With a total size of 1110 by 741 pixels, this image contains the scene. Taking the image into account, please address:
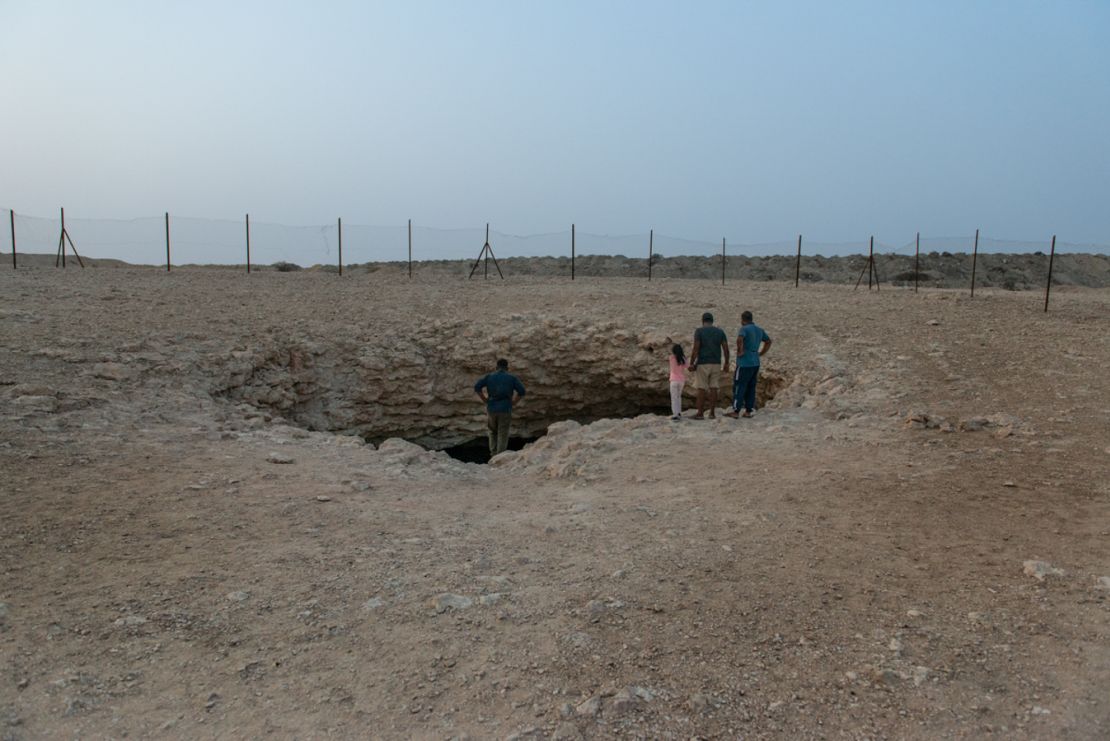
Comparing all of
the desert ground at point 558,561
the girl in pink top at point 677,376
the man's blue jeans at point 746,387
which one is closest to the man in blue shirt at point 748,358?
the man's blue jeans at point 746,387

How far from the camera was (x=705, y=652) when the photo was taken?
12.1ft

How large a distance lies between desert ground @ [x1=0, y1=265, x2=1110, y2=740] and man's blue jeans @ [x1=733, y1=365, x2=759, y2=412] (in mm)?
416

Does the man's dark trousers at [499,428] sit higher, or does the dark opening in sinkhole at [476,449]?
the man's dark trousers at [499,428]

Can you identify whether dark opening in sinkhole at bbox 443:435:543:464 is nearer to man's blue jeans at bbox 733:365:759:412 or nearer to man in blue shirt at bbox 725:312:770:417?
man's blue jeans at bbox 733:365:759:412

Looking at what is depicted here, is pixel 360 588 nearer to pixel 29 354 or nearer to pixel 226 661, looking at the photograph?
pixel 226 661

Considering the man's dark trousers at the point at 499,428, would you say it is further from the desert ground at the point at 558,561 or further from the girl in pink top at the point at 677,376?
the girl in pink top at the point at 677,376

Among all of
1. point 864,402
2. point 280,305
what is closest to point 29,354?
point 280,305

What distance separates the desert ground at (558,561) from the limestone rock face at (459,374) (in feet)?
2.99

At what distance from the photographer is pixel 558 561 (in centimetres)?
486

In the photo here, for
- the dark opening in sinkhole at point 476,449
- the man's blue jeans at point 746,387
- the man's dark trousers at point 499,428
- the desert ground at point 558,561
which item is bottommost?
the dark opening in sinkhole at point 476,449

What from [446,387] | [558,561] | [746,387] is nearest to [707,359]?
[746,387]

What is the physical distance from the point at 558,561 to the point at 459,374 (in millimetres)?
8671

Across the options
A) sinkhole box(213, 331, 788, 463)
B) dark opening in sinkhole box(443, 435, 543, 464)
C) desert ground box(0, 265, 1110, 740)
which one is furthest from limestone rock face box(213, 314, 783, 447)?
desert ground box(0, 265, 1110, 740)

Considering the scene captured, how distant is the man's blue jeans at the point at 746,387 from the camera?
392 inches
